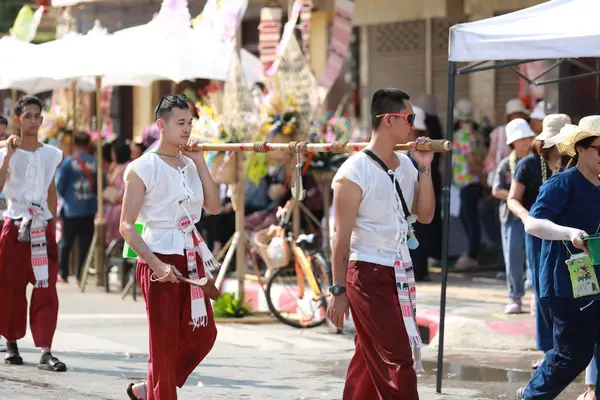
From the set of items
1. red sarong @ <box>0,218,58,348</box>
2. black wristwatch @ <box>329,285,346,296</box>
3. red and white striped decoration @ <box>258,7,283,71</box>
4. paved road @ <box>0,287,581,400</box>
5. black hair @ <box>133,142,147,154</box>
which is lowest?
paved road @ <box>0,287,581,400</box>

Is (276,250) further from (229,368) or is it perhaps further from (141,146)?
(141,146)

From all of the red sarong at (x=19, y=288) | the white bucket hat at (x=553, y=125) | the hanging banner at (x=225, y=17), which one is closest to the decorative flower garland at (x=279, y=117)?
the hanging banner at (x=225, y=17)

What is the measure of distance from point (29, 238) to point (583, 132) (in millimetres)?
4594

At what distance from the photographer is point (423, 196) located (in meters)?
7.15

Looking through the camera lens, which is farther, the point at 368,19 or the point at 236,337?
the point at 368,19

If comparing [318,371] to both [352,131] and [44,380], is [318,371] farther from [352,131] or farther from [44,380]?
[352,131]

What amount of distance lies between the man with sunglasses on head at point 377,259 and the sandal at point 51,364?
11.4 ft

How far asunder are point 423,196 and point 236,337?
17.1 ft

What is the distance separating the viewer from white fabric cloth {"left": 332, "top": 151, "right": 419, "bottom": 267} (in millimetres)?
6867

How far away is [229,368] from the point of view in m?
10.3

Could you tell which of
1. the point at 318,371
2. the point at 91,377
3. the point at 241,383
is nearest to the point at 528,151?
the point at 318,371

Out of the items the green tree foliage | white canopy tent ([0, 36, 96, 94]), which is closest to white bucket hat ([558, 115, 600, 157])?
white canopy tent ([0, 36, 96, 94])

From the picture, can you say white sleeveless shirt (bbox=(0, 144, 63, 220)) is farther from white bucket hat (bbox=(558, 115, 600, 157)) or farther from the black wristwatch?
white bucket hat (bbox=(558, 115, 600, 157))

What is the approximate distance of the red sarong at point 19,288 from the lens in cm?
1009
